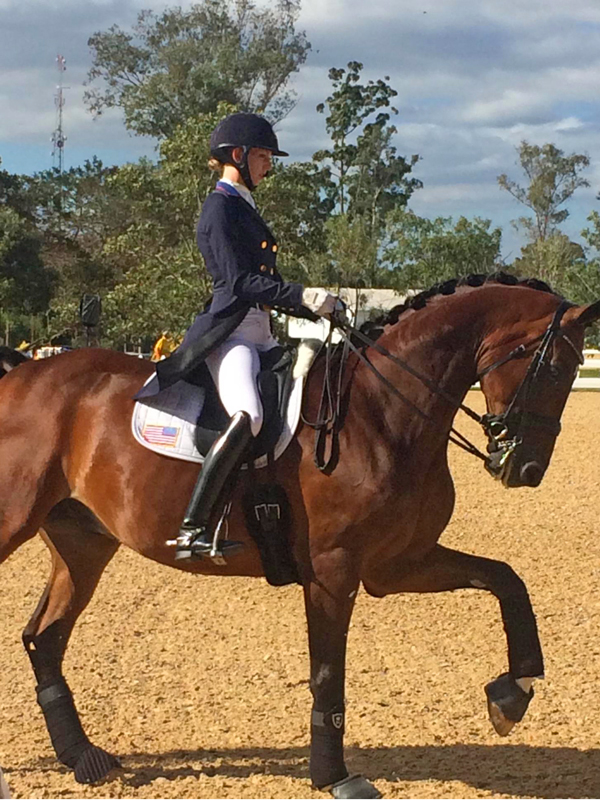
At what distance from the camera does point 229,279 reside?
4348 millimetres

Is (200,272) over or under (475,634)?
over

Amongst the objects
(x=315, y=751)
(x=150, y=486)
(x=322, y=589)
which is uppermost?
(x=150, y=486)

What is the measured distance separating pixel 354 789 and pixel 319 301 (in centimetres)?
203

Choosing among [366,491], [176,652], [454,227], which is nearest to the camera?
[366,491]

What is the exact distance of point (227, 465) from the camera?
14.0 feet

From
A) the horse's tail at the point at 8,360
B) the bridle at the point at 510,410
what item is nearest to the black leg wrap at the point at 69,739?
the horse's tail at the point at 8,360

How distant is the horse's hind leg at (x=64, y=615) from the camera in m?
4.71

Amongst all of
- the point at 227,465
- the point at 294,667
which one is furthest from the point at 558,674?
the point at 227,465

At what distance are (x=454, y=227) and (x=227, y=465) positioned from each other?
131ft

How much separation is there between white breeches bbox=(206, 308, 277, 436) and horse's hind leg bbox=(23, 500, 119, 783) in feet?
3.56

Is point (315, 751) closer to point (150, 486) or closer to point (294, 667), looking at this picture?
point (150, 486)

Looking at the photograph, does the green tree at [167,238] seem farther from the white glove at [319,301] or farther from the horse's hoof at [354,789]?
the horse's hoof at [354,789]

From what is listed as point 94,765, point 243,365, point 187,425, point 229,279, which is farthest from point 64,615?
point 229,279

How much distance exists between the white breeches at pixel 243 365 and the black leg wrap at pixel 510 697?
1.57 meters
